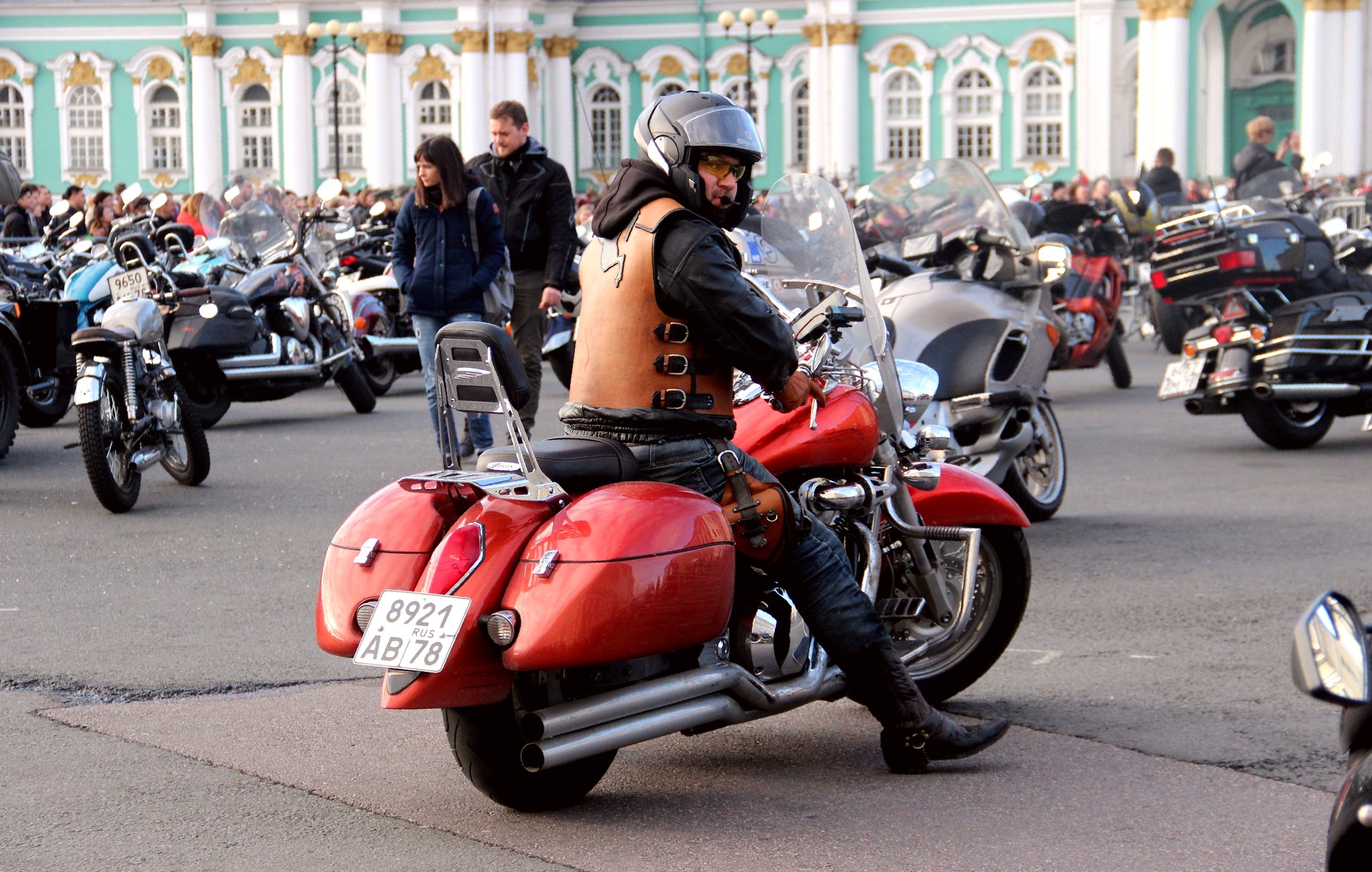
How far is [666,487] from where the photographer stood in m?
3.99

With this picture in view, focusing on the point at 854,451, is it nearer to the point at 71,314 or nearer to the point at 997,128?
the point at 71,314

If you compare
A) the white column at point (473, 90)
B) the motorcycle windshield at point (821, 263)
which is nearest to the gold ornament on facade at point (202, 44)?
the white column at point (473, 90)

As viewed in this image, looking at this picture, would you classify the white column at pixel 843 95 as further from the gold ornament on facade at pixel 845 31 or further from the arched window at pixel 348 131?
the arched window at pixel 348 131

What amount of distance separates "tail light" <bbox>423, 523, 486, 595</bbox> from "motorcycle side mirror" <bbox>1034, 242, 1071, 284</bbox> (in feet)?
17.0

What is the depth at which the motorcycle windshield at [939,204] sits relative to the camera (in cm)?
865

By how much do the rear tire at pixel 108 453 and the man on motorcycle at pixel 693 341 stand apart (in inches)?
188

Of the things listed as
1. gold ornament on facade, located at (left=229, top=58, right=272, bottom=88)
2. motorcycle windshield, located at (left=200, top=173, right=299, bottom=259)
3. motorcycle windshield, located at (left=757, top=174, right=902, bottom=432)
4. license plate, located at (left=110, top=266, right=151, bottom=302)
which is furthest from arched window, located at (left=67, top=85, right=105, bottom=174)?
motorcycle windshield, located at (left=757, top=174, right=902, bottom=432)

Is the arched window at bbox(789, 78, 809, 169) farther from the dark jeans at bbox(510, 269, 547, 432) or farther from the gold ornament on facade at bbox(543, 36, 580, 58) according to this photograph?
the dark jeans at bbox(510, 269, 547, 432)

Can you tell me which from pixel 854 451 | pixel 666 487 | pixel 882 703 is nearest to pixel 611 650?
pixel 666 487

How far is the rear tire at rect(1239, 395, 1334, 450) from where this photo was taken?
10727mm

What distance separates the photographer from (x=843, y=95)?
172ft

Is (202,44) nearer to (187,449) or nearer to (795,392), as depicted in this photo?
(187,449)

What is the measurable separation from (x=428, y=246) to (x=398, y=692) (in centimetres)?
599

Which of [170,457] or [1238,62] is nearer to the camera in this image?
[170,457]
